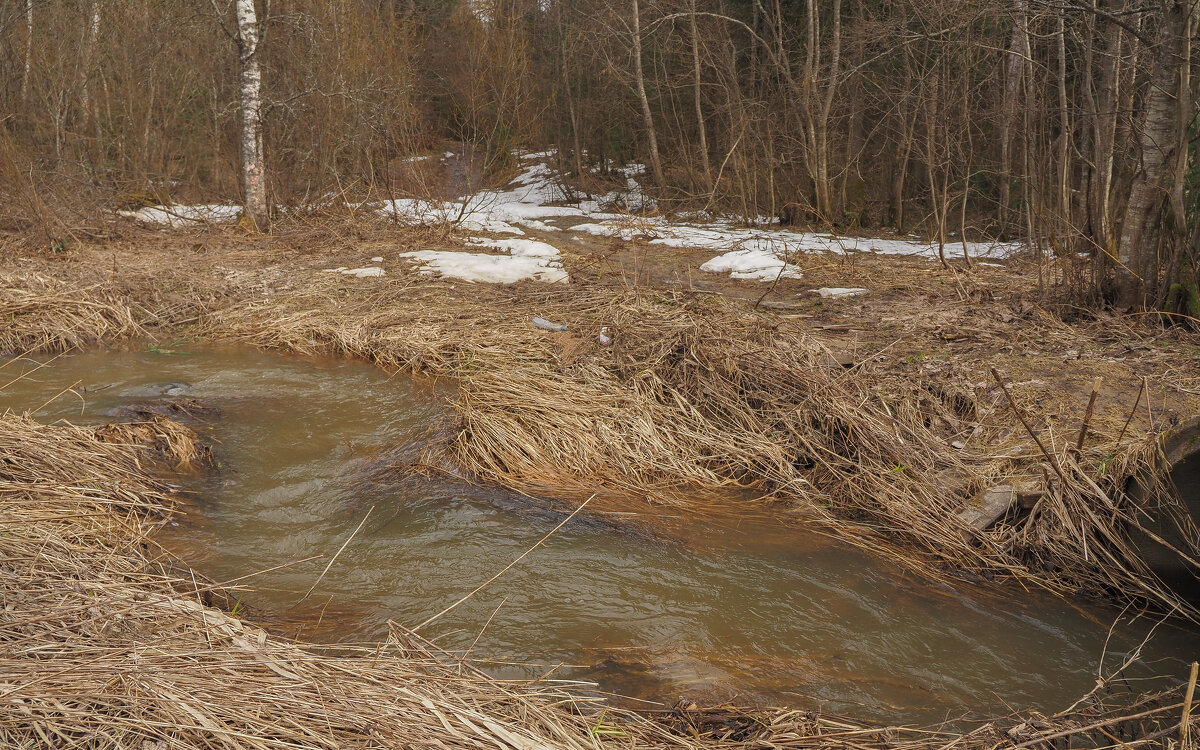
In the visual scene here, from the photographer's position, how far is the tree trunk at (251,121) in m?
11.8

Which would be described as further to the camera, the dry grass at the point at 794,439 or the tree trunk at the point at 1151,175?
the tree trunk at the point at 1151,175

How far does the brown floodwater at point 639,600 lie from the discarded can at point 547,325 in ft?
7.37

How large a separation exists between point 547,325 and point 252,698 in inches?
206

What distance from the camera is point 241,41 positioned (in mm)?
11727

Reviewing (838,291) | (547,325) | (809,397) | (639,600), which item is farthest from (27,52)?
(639,600)

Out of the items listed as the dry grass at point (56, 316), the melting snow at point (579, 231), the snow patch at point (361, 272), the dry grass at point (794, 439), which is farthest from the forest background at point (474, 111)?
the dry grass at point (794, 439)

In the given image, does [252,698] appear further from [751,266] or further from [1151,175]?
[751,266]

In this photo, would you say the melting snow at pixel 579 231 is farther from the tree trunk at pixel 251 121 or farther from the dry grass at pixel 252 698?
the dry grass at pixel 252 698

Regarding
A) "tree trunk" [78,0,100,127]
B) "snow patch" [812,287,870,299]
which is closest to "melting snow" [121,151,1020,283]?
"snow patch" [812,287,870,299]

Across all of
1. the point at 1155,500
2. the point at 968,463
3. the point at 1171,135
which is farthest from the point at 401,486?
the point at 1171,135

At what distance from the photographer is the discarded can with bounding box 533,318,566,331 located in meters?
7.20

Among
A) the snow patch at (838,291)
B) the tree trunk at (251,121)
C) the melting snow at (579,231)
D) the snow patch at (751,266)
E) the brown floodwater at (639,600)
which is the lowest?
the brown floodwater at (639,600)

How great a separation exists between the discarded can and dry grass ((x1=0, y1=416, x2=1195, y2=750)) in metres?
4.14

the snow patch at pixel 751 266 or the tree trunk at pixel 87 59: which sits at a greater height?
the tree trunk at pixel 87 59
